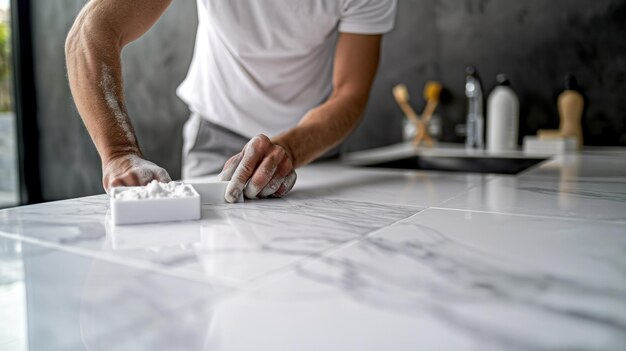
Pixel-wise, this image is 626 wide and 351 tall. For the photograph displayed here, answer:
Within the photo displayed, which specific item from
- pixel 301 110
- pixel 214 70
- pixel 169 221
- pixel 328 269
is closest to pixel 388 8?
pixel 301 110

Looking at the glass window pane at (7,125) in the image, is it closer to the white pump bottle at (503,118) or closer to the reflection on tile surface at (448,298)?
the white pump bottle at (503,118)

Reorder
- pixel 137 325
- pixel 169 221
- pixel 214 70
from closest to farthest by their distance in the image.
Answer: pixel 137 325 < pixel 169 221 < pixel 214 70

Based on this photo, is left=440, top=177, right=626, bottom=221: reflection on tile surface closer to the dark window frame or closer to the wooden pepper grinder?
the wooden pepper grinder

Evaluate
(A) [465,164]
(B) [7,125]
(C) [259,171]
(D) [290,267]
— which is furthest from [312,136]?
(B) [7,125]

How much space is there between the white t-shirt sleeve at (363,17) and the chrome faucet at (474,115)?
0.78m

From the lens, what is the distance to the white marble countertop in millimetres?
446

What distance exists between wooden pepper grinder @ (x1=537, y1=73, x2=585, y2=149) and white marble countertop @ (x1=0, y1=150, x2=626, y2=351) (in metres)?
1.17

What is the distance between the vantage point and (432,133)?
232 cm

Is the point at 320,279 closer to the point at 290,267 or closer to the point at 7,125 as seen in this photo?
the point at 290,267

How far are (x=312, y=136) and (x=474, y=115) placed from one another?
1.20 m

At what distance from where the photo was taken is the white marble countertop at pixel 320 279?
1.46 feet

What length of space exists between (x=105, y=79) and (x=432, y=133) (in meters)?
1.57

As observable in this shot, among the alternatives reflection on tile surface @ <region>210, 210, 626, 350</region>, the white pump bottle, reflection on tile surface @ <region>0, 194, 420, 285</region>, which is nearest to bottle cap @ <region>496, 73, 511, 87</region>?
the white pump bottle

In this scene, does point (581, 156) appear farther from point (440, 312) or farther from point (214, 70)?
point (440, 312)
